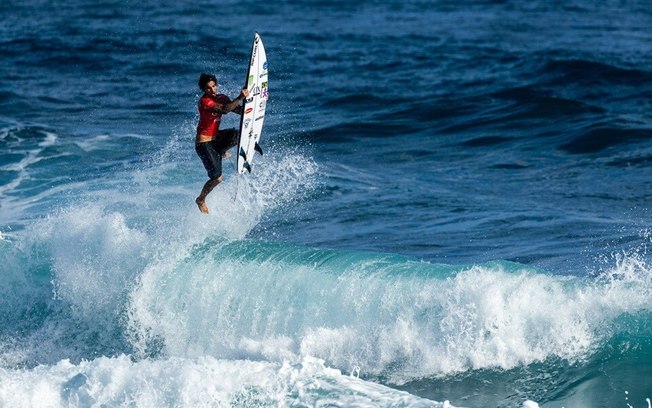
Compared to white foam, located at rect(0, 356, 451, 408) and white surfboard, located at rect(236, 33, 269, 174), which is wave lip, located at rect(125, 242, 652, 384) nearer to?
white surfboard, located at rect(236, 33, 269, 174)

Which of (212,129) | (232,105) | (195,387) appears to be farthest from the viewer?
(212,129)

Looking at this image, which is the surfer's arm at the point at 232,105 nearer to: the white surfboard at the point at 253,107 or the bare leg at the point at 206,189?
the white surfboard at the point at 253,107

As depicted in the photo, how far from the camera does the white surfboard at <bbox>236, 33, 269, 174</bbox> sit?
1293 centimetres

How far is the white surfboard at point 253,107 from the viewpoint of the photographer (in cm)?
1293

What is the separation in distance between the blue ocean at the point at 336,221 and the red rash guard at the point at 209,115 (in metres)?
1.85

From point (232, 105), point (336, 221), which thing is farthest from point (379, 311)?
point (336, 221)

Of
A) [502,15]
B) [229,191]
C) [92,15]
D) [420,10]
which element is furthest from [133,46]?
[229,191]

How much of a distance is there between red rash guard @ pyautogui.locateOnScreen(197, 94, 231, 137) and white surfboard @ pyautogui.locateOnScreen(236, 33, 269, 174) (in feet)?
0.99

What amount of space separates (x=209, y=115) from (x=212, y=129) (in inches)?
8.1

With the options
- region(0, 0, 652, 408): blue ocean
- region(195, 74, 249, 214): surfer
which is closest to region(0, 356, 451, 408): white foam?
region(0, 0, 652, 408): blue ocean

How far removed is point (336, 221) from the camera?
674 inches

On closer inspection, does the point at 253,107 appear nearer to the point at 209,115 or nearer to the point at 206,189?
the point at 209,115

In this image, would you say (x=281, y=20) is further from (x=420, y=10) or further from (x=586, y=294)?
(x=586, y=294)

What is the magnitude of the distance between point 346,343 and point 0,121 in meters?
15.7
